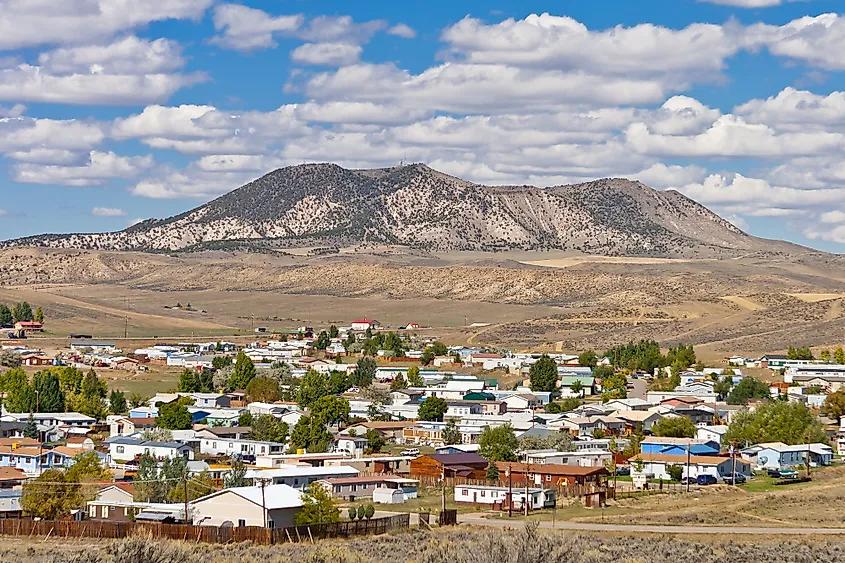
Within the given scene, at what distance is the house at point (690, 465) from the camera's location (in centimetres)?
5847

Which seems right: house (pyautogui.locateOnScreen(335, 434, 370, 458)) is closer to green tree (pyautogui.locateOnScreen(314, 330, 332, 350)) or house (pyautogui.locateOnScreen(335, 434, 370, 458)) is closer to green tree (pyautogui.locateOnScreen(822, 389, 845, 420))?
green tree (pyautogui.locateOnScreen(822, 389, 845, 420))

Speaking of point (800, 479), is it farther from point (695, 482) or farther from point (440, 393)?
point (440, 393)

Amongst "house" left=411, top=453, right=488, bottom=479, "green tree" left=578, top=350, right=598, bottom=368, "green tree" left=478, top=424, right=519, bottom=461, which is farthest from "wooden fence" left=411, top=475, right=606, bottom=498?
"green tree" left=578, top=350, right=598, bottom=368

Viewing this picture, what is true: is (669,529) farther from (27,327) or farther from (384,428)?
(27,327)

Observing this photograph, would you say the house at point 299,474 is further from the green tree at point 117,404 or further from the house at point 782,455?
the green tree at point 117,404

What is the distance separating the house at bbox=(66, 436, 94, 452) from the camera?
62.8 metres

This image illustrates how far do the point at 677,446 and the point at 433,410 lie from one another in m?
18.6

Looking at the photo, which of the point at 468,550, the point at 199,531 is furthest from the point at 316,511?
the point at 468,550

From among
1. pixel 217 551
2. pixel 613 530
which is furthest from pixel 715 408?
pixel 217 551

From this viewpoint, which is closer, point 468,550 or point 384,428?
point 468,550

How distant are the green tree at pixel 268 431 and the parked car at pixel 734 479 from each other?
2148 centimetres

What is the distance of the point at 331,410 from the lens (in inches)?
2879

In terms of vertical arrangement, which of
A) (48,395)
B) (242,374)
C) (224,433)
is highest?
(242,374)

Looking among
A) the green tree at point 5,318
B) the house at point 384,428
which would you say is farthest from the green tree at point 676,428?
the green tree at point 5,318
